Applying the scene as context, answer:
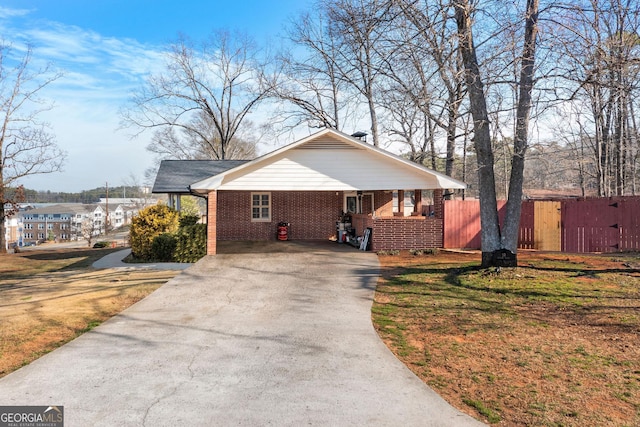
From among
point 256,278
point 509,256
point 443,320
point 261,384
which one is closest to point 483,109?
point 509,256

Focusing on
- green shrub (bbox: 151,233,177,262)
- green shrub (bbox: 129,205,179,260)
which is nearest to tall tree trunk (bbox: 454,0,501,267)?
green shrub (bbox: 151,233,177,262)

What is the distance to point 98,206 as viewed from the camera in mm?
90750

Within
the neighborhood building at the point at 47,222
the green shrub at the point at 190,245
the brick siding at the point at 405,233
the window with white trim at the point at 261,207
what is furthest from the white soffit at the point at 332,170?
the neighborhood building at the point at 47,222

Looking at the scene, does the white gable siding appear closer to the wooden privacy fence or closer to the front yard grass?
the wooden privacy fence

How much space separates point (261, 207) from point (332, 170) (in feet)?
19.3

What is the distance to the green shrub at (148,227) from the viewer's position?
47.4 ft

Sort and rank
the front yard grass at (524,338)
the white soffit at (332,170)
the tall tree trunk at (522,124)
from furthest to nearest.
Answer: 1. the white soffit at (332,170)
2. the tall tree trunk at (522,124)
3. the front yard grass at (524,338)

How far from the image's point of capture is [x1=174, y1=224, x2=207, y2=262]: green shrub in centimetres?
1393

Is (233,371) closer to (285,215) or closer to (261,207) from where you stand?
(285,215)

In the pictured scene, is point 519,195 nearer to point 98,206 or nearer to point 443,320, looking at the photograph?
point 443,320

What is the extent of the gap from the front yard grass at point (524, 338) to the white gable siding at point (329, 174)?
5.13 meters

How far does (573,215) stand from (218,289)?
14.0m

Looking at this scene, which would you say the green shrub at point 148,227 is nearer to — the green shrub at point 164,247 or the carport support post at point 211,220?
the green shrub at point 164,247

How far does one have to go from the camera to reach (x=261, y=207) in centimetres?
1961
